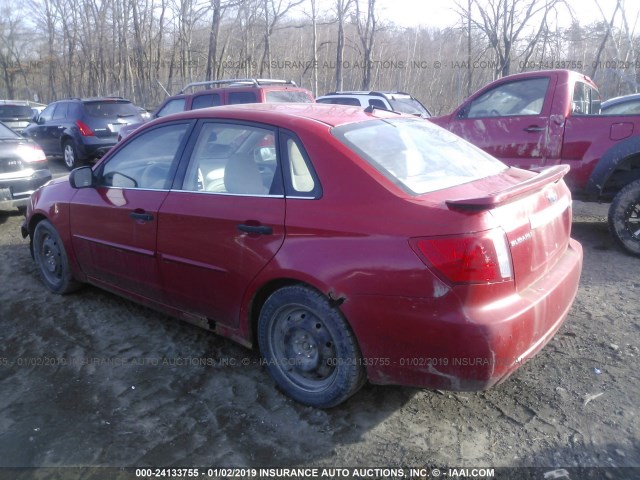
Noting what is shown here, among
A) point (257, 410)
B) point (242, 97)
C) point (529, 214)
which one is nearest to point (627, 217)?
point (529, 214)

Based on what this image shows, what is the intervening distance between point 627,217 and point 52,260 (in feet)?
18.1

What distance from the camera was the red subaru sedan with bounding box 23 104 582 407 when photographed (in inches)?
96.7

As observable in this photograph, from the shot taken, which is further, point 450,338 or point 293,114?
point 293,114

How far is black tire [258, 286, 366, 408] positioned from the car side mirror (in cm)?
196

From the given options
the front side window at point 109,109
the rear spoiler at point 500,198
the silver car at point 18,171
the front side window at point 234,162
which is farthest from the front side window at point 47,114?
the rear spoiler at point 500,198

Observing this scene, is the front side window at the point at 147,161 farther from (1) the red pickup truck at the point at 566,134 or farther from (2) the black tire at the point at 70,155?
(2) the black tire at the point at 70,155

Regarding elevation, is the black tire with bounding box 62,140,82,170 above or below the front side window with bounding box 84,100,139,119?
below

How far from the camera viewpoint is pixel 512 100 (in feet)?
21.2

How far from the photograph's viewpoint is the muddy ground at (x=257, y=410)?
8.60ft

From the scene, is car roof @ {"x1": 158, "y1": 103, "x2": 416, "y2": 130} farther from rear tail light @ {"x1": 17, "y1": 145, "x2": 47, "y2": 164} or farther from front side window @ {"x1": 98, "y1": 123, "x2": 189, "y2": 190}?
rear tail light @ {"x1": 17, "y1": 145, "x2": 47, "y2": 164}

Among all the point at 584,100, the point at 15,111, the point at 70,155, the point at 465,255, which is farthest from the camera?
the point at 15,111

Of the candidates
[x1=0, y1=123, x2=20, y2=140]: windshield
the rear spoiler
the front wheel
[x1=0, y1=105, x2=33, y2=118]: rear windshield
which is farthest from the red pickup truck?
[x1=0, y1=105, x2=33, y2=118]: rear windshield

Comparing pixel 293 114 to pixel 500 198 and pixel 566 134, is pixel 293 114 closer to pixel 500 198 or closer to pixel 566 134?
pixel 500 198

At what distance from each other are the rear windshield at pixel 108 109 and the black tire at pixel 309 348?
10656mm
